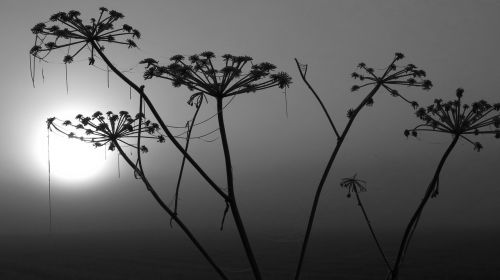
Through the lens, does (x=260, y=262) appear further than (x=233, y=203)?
Yes

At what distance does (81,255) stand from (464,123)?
107856 mm

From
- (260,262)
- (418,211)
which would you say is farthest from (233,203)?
(260,262)

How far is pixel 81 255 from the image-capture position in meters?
104

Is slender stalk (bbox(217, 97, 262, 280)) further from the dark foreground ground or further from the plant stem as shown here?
the dark foreground ground

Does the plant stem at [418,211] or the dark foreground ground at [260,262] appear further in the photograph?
the dark foreground ground at [260,262]

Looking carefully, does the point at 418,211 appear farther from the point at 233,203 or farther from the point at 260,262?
the point at 260,262

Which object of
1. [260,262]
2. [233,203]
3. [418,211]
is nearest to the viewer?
[233,203]

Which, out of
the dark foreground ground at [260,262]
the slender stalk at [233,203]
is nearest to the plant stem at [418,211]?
the slender stalk at [233,203]

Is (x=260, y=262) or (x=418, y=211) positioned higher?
(x=418, y=211)

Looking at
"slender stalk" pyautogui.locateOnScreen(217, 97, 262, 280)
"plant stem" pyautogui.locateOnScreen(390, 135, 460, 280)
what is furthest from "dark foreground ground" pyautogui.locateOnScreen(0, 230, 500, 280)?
"slender stalk" pyautogui.locateOnScreen(217, 97, 262, 280)

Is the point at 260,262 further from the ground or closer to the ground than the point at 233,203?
closer to the ground

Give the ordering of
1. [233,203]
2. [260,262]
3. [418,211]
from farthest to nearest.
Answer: [260,262]
[418,211]
[233,203]

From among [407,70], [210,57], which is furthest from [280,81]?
[407,70]

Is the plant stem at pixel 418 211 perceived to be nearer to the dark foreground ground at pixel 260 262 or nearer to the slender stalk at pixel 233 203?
the slender stalk at pixel 233 203
